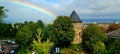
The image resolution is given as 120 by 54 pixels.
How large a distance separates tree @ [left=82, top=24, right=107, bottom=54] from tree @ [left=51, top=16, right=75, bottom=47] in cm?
274

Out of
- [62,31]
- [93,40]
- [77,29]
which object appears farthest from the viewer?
[77,29]

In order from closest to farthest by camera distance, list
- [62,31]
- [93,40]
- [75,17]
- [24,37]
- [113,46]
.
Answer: [113,46], [93,40], [62,31], [24,37], [75,17]

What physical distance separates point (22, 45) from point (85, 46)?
11470mm

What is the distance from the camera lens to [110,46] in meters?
51.3

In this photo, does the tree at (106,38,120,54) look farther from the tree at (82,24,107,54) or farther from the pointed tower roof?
the pointed tower roof

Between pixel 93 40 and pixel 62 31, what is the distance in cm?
563

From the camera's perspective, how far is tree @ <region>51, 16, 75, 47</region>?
50562mm

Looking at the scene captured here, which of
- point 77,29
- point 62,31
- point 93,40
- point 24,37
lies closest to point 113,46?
point 93,40

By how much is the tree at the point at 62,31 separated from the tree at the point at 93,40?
108 inches

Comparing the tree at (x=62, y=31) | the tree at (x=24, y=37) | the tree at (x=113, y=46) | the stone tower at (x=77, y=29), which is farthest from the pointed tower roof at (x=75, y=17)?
the tree at (x=24, y=37)

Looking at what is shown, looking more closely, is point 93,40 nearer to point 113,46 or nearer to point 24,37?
point 113,46

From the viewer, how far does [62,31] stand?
50.7 meters

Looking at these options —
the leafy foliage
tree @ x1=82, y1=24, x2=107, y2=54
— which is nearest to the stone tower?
tree @ x1=82, y1=24, x2=107, y2=54

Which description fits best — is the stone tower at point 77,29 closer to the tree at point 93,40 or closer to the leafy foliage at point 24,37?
the tree at point 93,40
